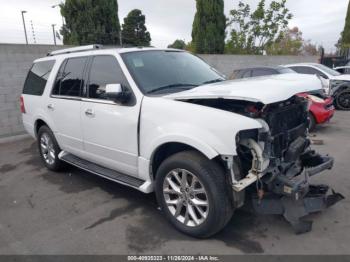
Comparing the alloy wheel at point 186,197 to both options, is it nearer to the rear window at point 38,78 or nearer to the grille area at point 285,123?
the grille area at point 285,123

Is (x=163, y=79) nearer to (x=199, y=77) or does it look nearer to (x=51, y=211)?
(x=199, y=77)

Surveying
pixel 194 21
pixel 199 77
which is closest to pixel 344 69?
pixel 194 21

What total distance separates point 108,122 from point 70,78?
1287 mm

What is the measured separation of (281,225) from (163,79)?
2.19 m

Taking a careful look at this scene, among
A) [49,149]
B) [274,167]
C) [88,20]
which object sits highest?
[88,20]

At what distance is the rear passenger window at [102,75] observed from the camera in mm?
3772

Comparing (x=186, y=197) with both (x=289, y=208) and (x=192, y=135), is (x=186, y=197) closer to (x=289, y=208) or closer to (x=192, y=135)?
(x=192, y=135)

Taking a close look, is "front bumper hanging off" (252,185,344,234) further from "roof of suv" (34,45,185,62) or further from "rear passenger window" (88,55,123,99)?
"roof of suv" (34,45,185,62)

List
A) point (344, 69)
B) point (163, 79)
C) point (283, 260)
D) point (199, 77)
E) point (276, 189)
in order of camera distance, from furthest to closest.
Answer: point (344, 69)
point (199, 77)
point (163, 79)
point (276, 189)
point (283, 260)

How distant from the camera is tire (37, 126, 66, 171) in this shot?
513cm

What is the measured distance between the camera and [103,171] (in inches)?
161

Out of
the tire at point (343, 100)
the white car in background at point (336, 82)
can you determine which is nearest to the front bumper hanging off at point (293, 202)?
the white car in background at point (336, 82)

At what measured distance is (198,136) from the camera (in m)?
2.87

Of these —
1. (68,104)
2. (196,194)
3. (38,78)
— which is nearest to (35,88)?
(38,78)
